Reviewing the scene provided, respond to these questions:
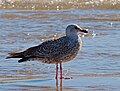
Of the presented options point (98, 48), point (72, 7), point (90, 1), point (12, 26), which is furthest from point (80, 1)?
point (98, 48)

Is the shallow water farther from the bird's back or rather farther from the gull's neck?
the gull's neck

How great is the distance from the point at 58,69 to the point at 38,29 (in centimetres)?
642

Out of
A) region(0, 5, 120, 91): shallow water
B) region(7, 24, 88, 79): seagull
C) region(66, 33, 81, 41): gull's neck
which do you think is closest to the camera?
region(0, 5, 120, 91): shallow water

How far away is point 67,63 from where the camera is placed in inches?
447

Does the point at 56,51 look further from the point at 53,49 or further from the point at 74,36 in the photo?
the point at 74,36

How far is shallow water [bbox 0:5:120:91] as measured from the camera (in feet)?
30.5

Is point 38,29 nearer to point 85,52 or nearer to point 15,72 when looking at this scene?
point 85,52

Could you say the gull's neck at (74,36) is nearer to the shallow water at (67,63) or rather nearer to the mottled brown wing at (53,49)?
the mottled brown wing at (53,49)

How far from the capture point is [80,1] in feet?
91.2

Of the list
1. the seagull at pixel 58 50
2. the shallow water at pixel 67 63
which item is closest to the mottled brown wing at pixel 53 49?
the seagull at pixel 58 50

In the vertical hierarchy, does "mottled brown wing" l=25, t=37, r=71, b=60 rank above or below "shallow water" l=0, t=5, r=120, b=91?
above

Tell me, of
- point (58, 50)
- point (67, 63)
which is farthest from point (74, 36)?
point (67, 63)

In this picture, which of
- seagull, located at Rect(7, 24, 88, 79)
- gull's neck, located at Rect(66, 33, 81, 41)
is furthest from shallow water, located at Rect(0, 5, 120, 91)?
gull's neck, located at Rect(66, 33, 81, 41)

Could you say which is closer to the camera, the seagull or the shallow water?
the shallow water
